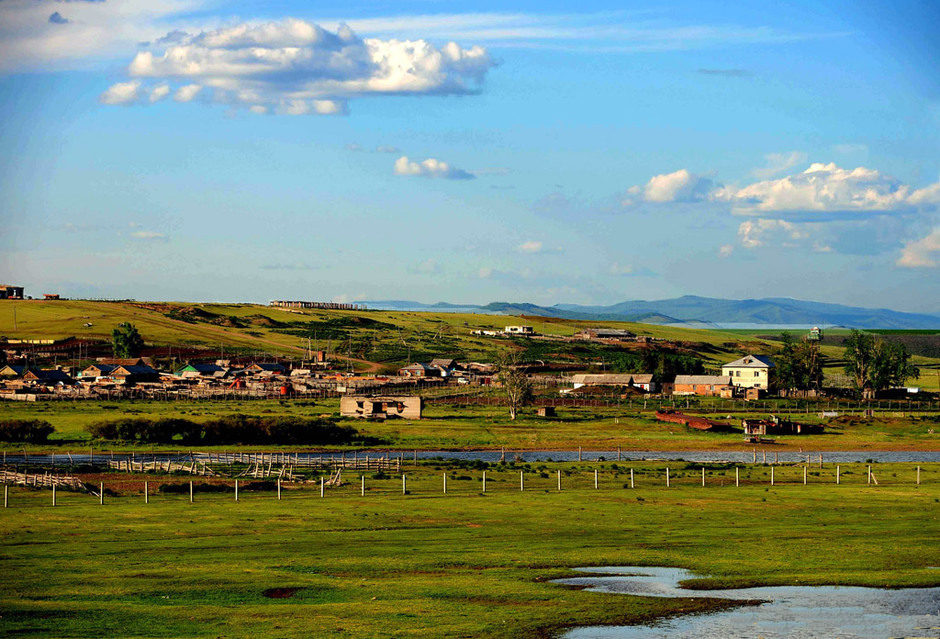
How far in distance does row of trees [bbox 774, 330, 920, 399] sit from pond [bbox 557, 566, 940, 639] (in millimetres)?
126017

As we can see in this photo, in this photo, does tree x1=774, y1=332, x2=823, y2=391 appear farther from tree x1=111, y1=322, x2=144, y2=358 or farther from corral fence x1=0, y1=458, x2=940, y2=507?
tree x1=111, y1=322, x2=144, y2=358

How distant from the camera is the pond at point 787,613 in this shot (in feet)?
83.4

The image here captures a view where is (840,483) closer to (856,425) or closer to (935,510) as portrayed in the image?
(935,510)

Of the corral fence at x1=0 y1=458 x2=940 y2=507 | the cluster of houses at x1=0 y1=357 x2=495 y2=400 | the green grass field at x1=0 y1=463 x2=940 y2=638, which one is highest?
the cluster of houses at x1=0 y1=357 x2=495 y2=400

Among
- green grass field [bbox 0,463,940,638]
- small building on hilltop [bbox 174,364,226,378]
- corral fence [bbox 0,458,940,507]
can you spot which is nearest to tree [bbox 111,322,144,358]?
small building on hilltop [bbox 174,364,226,378]

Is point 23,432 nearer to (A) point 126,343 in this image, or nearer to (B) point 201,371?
(B) point 201,371

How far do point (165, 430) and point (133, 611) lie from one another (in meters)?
64.5

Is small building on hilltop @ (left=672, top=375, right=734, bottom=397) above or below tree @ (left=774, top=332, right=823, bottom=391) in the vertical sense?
below

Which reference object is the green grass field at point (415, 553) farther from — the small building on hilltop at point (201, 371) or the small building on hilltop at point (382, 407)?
the small building on hilltop at point (201, 371)

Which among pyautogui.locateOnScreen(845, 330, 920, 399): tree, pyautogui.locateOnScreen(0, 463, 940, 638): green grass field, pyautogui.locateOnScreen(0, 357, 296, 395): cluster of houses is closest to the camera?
pyautogui.locateOnScreen(0, 463, 940, 638): green grass field

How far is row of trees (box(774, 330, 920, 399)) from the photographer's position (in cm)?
14850

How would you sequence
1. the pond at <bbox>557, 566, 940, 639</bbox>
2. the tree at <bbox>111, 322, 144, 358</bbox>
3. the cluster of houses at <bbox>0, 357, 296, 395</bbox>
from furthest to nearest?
the tree at <bbox>111, 322, 144, 358</bbox> < the cluster of houses at <bbox>0, 357, 296, 395</bbox> < the pond at <bbox>557, 566, 940, 639</bbox>

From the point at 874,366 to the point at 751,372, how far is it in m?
17.6

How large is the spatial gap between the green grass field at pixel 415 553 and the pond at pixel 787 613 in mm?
887
